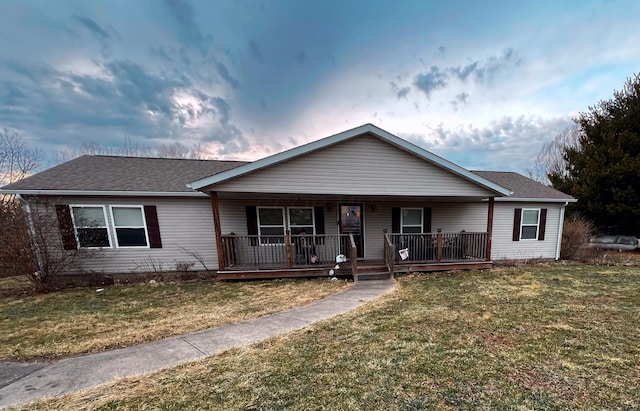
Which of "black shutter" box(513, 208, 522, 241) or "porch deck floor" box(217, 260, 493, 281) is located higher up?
"black shutter" box(513, 208, 522, 241)

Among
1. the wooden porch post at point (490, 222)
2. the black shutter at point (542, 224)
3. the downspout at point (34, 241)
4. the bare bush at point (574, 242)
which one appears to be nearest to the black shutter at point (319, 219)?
the wooden porch post at point (490, 222)

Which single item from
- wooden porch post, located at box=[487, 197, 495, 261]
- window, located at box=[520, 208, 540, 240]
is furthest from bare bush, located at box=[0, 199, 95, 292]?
window, located at box=[520, 208, 540, 240]

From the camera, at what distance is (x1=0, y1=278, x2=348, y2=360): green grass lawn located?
3.92 metres

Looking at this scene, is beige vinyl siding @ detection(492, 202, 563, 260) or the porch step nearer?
the porch step

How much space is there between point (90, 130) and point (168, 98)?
20.7 ft

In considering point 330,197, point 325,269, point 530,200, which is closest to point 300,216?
point 330,197

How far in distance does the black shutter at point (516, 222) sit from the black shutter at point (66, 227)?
15541mm

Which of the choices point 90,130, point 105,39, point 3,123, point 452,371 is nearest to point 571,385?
point 452,371

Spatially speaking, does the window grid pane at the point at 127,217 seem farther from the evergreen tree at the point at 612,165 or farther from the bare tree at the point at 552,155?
the bare tree at the point at 552,155

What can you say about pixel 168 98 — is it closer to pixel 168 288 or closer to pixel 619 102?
pixel 168 288

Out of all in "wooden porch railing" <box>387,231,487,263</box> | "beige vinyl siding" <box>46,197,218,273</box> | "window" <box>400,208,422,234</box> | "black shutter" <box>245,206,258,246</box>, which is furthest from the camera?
"window" <box>400,208,422,234</box>

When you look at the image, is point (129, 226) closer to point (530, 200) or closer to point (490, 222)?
point (490, 222)

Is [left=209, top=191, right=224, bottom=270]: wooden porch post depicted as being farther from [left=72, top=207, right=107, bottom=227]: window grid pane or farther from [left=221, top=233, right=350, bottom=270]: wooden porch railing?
[left=72, top=207, right=107, bottom=227]: window grid pane

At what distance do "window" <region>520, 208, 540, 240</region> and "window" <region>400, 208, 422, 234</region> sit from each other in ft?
14.4
